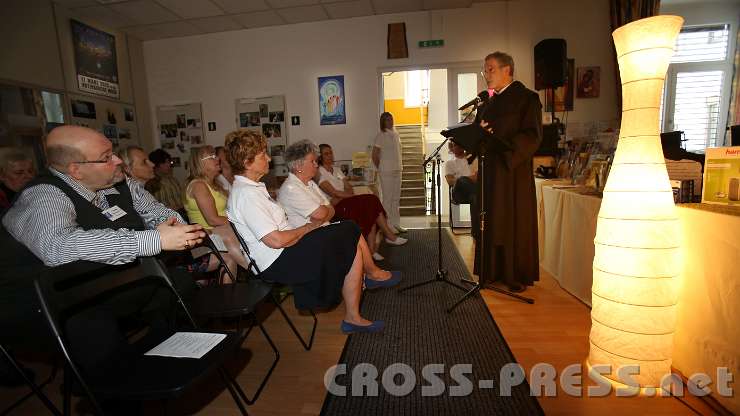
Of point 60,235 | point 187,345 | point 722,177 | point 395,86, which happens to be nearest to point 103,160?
point 60,235

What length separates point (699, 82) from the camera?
5.71 metres

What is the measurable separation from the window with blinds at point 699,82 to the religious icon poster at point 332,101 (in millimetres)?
5220

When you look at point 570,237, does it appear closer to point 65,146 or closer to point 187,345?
point 187,345

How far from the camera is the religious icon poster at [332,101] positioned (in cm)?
543

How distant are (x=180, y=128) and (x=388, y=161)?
3.53m

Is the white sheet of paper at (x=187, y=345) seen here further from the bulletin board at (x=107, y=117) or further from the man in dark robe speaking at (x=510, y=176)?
the bulletin board at (x=107, y=117)

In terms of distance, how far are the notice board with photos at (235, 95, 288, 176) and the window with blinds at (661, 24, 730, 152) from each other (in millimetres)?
6202

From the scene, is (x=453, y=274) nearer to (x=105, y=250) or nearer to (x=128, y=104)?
(x=105, y=250)

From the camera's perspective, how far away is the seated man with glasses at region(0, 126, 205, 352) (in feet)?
4.17

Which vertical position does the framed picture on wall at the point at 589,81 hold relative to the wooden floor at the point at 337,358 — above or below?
above

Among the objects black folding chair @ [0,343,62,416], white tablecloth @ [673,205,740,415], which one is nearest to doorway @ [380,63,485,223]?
white tablecloth @ [673,205,740,415]

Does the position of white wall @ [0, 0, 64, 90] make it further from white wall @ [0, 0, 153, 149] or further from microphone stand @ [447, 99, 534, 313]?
microphone stand @ [447, 99, 534, 313]

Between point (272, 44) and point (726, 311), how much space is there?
229 inches

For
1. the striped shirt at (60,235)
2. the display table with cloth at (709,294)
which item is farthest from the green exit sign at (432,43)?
the striped shirt at (60,235)
